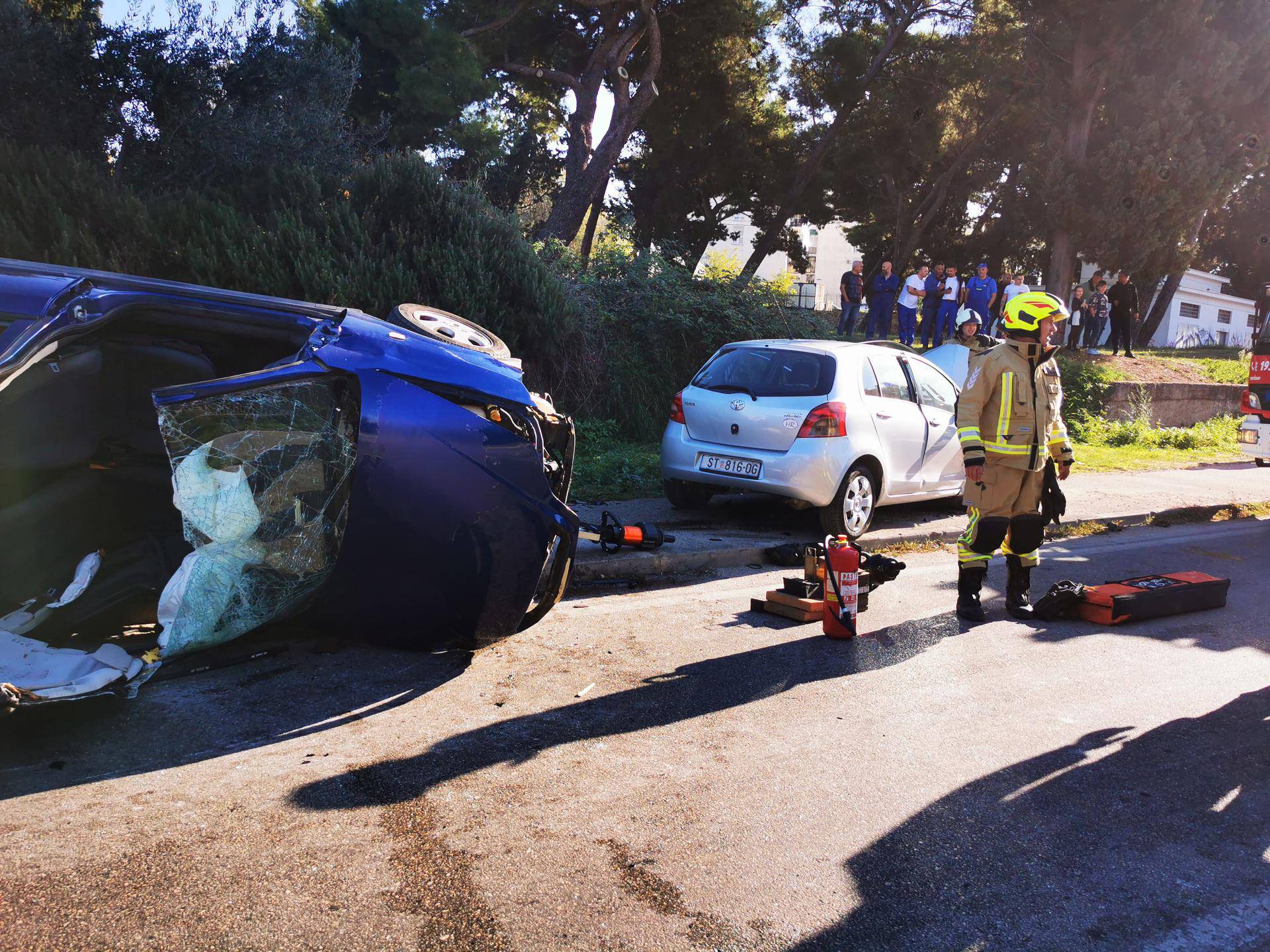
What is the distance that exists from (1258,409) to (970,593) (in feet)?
26.6

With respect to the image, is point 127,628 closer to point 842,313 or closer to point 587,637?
point 587,637

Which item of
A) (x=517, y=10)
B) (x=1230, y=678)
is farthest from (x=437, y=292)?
(x=517, y=10)

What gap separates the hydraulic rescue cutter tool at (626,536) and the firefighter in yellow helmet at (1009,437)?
2.04m

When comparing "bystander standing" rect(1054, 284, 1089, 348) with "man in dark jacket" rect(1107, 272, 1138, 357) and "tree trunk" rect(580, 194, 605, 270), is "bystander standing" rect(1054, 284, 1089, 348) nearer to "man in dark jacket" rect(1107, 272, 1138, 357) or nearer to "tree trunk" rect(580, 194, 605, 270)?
"man in dark jacket" rect(1107, 272, 1138, 357)

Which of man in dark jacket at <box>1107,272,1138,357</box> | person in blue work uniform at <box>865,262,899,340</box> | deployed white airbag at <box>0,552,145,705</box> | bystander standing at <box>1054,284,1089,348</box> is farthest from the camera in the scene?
bystander standing at <box>1054,284,1089,348</box>

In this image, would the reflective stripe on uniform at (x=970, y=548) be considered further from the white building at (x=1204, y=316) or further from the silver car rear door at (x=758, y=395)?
the white building at (x=1204, y=316)

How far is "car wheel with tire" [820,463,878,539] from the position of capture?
307 inches

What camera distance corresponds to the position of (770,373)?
809 cm

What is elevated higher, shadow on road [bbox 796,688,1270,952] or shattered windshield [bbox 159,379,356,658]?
shattered windshield [bbox 159,379,356,658]

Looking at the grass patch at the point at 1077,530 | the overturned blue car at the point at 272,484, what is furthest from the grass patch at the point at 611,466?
the overturned blue car at the point at 272,484

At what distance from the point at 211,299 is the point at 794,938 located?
125 inches

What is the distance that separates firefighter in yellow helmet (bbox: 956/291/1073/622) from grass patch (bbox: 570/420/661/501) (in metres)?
3.43

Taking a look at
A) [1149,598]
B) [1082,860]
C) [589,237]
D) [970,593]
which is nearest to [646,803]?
[1082,860]

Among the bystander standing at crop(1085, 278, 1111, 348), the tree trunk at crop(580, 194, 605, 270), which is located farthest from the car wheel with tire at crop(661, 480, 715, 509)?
the bystander standing at crop(1085, 278, 1111, 348)
